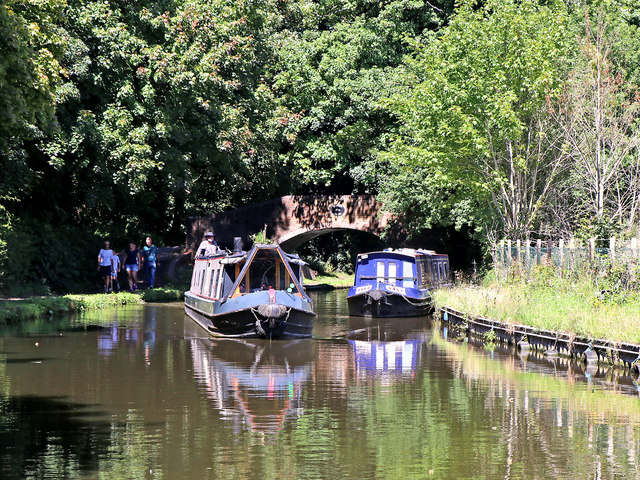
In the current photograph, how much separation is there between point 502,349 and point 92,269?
1957cm

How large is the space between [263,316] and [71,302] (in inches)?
354

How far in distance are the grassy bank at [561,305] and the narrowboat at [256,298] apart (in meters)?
4.75

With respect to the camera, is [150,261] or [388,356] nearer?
[388,356]

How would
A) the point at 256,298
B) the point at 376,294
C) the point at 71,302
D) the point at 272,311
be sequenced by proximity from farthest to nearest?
the point at 376,294 < the point at 71,302 < the point at 256,298 < the point at 272,311

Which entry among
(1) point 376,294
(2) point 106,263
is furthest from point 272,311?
(2) point 106,263

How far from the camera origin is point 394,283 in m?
29.9

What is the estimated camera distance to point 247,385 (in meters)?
14.6

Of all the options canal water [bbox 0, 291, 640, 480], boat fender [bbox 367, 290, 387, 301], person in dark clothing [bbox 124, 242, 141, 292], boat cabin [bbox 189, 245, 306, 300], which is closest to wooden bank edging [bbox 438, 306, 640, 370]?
canal water [bbox 0, 291, 640, 480]

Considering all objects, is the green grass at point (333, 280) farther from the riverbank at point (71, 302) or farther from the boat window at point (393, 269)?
the boat window at point (393, 269)

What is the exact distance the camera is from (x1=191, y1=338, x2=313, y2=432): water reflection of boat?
12172mm

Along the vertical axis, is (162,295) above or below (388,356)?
above

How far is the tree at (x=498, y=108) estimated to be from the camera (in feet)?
90.8

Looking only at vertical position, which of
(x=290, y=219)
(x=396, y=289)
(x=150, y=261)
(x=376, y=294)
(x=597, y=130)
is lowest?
(x=376, y=294)

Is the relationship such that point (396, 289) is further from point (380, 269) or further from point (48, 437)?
point (48, 437)
